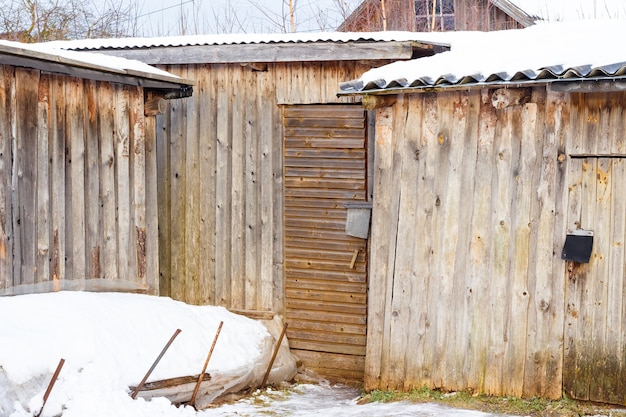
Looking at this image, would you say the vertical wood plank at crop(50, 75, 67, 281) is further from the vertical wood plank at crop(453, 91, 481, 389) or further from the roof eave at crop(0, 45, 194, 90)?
the vertical wood plank at crop(453, 91, 481, 389)

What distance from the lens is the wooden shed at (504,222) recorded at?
23.4 ft

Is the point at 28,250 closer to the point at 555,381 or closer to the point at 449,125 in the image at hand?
the point at 449,125

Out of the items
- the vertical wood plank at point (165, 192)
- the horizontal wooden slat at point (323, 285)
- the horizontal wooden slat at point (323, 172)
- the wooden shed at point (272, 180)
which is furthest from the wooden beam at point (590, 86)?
the vertical wood plank at point (165, 192)

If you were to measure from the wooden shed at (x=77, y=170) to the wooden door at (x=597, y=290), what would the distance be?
4.50 meters

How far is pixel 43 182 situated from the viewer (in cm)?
780

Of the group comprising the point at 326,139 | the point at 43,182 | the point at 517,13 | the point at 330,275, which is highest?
the point at 517,13

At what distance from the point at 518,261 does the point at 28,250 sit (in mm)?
4610

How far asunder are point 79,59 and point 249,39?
2376 millimetres

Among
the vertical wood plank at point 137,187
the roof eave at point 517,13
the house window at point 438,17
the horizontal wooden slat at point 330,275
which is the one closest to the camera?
the vertical wood plank at point 137,187

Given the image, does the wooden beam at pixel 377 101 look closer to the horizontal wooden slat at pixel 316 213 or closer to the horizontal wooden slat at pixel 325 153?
the horizontal wooden slat at pixel 325 153

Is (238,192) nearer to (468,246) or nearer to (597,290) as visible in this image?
(468,246)

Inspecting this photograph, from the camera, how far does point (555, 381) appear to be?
7340 millimetres

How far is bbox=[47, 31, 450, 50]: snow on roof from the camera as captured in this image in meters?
9.07

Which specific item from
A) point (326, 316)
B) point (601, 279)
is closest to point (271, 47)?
A: point (326, 316)
